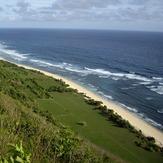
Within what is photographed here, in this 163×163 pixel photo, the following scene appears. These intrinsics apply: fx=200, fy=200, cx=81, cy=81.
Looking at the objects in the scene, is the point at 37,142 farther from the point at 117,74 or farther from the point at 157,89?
the point at 117,74

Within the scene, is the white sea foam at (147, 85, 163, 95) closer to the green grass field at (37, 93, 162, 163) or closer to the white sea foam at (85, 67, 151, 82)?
the white sea foam at (85, 67, 151, 82)

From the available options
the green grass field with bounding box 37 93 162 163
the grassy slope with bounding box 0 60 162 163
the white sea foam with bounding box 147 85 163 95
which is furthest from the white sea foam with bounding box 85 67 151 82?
the green grass field with bounding box 37 93 162 163

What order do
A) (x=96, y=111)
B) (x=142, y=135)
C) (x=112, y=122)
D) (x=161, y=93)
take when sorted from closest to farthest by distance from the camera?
(x=142, y=135), (x=112, y=122), (x=96, y=111), (x=161, y=93)

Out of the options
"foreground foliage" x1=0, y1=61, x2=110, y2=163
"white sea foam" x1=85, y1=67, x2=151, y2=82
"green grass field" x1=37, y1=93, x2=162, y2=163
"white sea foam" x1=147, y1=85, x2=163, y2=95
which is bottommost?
"green grass field" x1=37, y1=93, x2=162, y2=163

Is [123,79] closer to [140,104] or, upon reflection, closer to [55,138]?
[140,104]

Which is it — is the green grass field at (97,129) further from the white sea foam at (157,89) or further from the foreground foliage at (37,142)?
the white sea foam at (157,89)

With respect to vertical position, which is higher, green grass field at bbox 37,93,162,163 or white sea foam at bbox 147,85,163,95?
white sea foam at bbox 147,85,163,95

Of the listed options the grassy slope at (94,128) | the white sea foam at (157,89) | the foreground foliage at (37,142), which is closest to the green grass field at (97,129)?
the grassy slope at (94,128)

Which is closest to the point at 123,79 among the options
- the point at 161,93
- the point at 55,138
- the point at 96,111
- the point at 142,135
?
the point at 161,93
